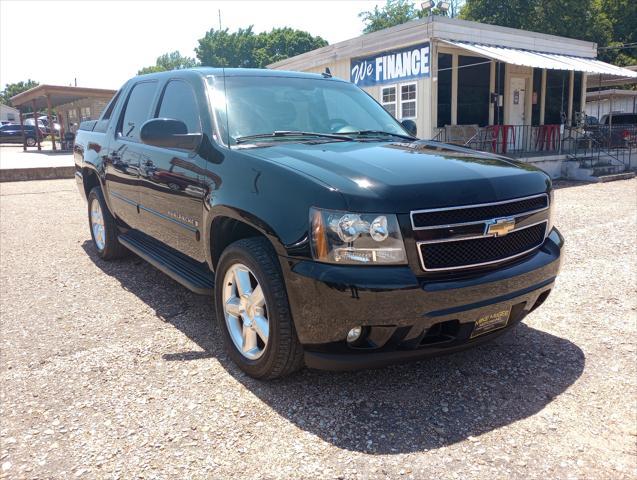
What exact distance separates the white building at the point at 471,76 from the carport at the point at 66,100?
11936mm

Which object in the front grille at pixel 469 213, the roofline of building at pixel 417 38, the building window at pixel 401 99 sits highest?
the roofline of building at pixel 417 38

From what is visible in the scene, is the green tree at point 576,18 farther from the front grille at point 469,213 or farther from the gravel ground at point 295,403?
the front grille at point 469,213

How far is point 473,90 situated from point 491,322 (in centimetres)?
1479

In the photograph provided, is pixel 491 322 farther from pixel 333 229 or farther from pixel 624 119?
pixel 624 119

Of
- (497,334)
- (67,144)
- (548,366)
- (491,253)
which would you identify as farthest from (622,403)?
(67,144)

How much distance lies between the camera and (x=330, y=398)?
119 inches

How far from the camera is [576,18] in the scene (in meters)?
34.6

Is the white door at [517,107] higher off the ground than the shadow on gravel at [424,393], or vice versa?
the white door at [517,107]

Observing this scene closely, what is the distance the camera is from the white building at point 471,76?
14297mm

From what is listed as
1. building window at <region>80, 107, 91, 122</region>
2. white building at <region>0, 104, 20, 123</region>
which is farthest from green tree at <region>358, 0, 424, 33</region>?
white building at <region>0, 104, 20, 123</region>

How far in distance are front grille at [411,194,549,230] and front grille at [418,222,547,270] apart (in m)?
0.10

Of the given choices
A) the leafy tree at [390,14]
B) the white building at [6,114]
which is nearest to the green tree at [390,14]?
the leafy tree at [390,14]

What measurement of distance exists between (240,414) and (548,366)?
1943 millimetres

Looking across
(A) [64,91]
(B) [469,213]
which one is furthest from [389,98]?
(A) [64,91]
